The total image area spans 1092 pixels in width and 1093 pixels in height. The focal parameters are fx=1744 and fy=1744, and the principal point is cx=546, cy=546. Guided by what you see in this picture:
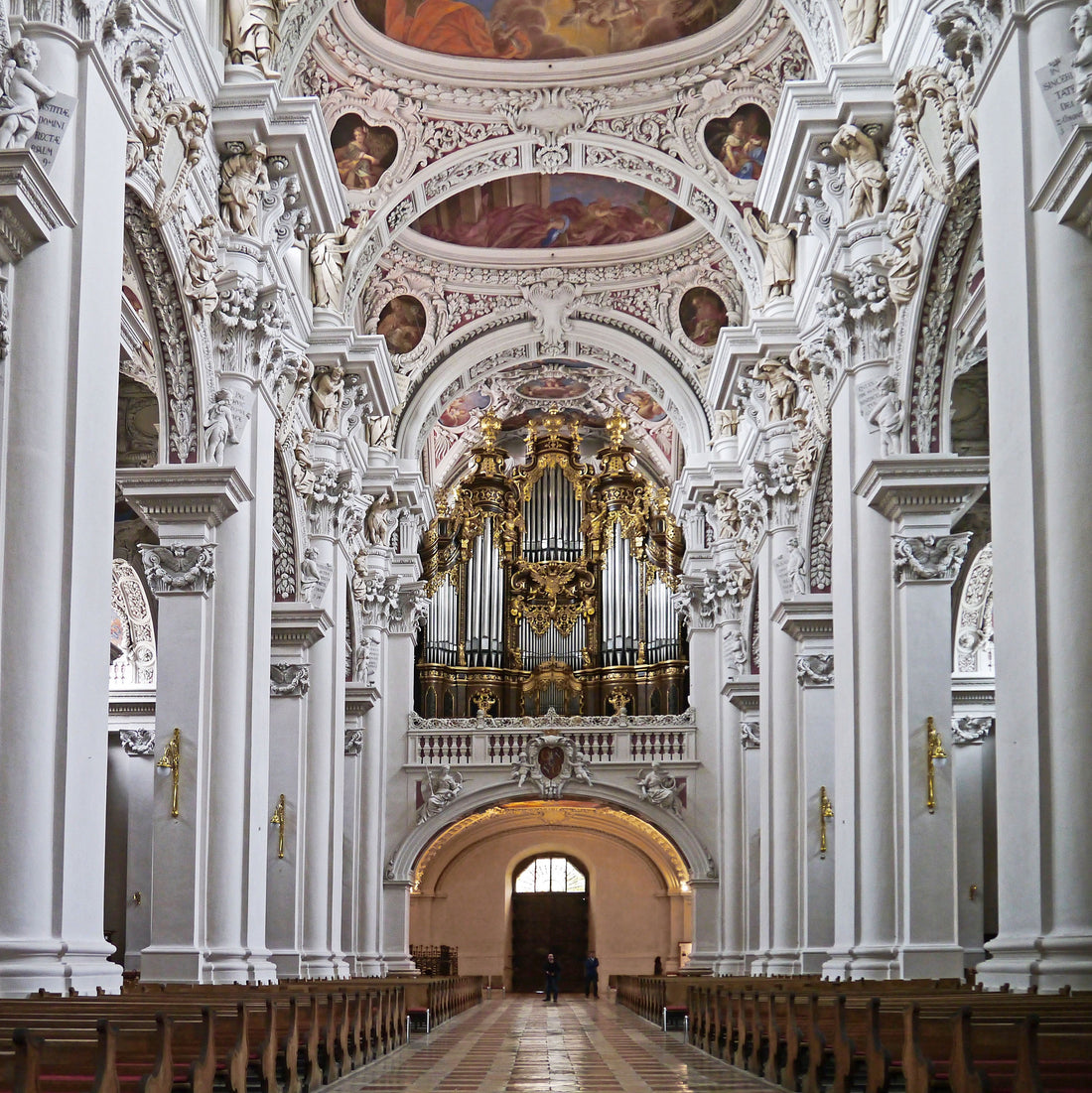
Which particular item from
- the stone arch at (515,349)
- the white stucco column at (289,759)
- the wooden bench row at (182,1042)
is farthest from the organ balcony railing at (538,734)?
the wooden bench row at (182,1042)

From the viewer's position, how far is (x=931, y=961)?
→ 42.0 feet

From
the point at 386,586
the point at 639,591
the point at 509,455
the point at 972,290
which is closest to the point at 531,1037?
the point at 972,290

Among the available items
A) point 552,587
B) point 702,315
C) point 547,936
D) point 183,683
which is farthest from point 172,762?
point 547,936

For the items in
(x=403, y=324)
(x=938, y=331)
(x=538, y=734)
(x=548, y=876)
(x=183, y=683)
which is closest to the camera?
(x=938, y=331)

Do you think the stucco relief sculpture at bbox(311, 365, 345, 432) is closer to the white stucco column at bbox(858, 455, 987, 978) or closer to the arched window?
the white stucco column at bbox(858, 455, 987, 978)

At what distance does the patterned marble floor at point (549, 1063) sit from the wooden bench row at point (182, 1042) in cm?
38

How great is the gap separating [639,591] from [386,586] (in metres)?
6.38

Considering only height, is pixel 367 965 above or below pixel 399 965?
above

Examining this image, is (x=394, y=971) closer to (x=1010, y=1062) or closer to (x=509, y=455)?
(x=509, y=455)

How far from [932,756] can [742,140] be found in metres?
10.7

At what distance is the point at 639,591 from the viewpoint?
102ft

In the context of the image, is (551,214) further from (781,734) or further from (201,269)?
(201,269)

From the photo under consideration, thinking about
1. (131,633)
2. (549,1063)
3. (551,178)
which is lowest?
(549,1063)

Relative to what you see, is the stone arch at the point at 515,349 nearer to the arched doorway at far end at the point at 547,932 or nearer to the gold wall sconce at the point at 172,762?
the arched doorway at far end at the point at 547,932
